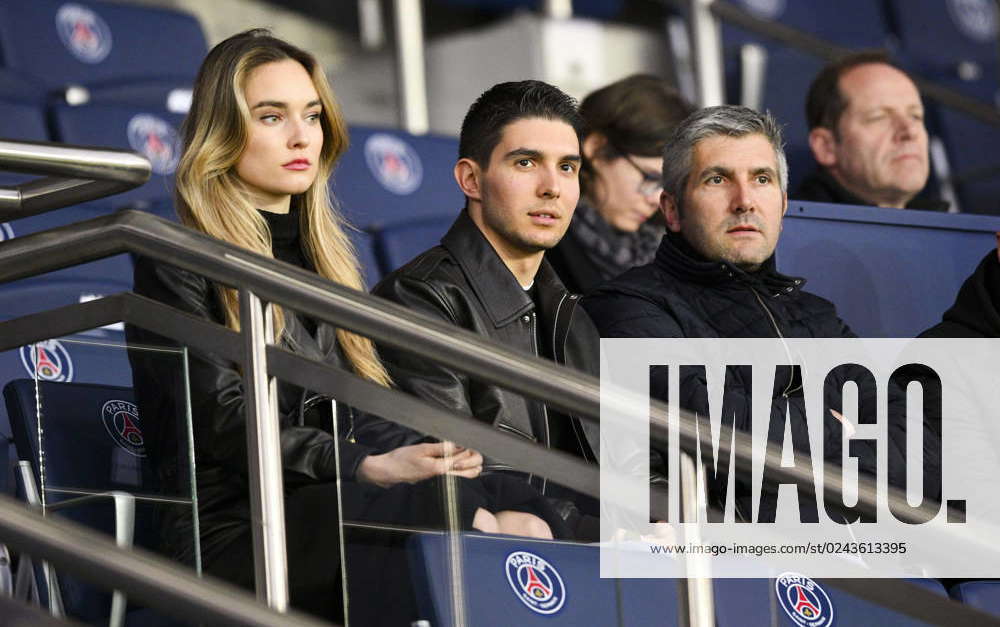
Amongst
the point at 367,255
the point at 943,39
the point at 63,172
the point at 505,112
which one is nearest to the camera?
the point at 63,172

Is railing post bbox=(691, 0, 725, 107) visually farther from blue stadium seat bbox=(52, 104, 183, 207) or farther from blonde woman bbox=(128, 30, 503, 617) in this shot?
blonde woman bbox=(128, 30, 503, 617)

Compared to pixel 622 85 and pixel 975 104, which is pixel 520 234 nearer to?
pixel 622 85

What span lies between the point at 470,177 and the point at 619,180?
0.91 meters

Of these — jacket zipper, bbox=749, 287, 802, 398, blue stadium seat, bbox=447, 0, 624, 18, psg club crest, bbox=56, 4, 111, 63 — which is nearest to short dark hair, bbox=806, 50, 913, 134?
jacket zipper, bbox=749, 287, 802, 398

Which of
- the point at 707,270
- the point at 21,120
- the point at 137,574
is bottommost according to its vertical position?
the point at 137,574

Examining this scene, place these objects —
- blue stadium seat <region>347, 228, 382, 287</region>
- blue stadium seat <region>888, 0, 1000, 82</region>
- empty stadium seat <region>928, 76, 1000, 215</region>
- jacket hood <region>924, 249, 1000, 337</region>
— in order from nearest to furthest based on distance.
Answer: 1. jacket hood <region>924, 249, 1000, 337</region>
2. blue stadium seat <region>347, 228, 382, 287</region>
3. empty stadium seat <region>928, 76, 1000, 215</region>
4. blue stadium seat <region>888, 0, 1000, 82</region>

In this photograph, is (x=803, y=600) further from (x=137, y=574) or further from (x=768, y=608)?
(x=137, y=574)

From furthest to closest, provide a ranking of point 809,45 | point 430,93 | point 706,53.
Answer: point 430,93 → point 809,45 → point 706,53

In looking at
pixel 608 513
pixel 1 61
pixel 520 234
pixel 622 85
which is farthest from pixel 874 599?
pixel 1 61

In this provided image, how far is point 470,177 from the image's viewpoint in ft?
8.68

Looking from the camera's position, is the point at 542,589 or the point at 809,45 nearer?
the point at 542,589

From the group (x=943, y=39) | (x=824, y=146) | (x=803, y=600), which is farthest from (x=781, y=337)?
(x=943, y=39)

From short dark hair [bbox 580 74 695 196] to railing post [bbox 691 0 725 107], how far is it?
1.43 meters

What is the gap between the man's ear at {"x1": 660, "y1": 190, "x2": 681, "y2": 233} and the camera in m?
2.78
